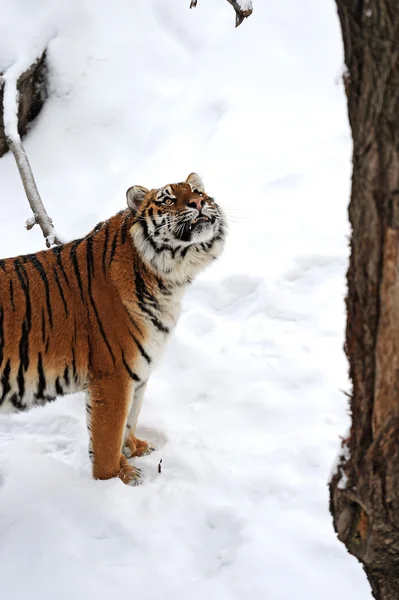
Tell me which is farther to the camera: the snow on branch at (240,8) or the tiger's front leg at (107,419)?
the tiger's front leg at (107,419)

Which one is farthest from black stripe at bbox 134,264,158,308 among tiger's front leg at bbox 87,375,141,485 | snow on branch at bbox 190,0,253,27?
snow on branch at bbox 190,0,253,27

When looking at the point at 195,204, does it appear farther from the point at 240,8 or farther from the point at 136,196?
the point at 240,8

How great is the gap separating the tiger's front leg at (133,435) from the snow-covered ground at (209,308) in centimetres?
11

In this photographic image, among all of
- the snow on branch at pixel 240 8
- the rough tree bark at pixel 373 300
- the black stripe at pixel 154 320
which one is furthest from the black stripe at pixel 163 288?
the rough tree bark at pixel 373 300

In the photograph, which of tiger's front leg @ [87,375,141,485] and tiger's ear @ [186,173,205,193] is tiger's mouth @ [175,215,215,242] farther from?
tiger's front leg @ [87,375,141,485]

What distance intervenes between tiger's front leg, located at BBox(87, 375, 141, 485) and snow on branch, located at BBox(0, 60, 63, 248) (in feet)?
3.24

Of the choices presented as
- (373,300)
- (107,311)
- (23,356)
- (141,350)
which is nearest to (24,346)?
(23,356)

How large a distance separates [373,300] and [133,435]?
7.43ft

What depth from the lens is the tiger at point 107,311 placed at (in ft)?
10.8

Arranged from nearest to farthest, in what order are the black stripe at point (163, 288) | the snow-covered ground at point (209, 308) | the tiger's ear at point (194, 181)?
the snow-covered ground at point (209, 308) → the black stripe at point (163, 288) → the tiger's ear at point (194, 181)

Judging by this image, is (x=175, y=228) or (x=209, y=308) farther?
(x=209, y=308)

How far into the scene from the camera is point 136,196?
3400 millimetres

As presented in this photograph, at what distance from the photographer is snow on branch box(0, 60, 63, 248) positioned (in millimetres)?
4023

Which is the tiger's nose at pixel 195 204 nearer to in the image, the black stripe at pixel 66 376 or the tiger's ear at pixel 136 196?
the tiger's ear at pixel 136 196
